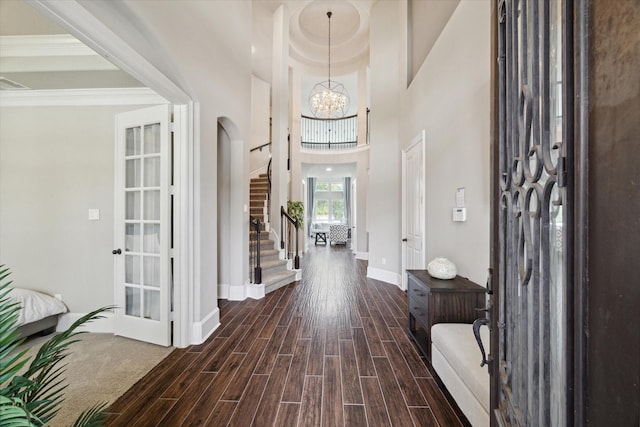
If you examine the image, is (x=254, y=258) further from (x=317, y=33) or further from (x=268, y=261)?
(x=317, y=33)

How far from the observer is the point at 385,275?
16.8ft

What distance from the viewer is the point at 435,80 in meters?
3.29

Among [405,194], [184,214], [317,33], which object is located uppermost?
[317,33]

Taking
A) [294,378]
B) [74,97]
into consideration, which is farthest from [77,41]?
[294,378]

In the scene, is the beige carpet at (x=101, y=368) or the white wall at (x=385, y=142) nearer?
the beige carpet at (x=101, y=368)

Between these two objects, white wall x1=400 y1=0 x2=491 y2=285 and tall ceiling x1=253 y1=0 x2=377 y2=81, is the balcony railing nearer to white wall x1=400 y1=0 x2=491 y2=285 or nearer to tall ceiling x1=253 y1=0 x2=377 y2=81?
tall ceiling x1=253 y1=0 x2=377 y2=81

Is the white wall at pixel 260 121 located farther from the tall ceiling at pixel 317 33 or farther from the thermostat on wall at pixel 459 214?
the thermostat on wall at pixel 459 214

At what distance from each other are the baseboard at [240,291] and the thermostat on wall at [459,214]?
2882 millimetres

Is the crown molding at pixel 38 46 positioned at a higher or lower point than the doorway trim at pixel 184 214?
higher

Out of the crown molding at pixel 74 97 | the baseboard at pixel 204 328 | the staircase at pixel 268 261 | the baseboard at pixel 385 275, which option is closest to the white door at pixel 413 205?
the baseboard at pixel 385 275

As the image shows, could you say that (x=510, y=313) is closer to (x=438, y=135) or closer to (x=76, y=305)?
(x=438, y=135)

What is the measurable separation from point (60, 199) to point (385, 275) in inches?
194

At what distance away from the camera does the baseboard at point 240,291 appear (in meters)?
3.92

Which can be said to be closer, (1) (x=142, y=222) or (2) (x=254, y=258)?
(1) (x=142, y=222)
